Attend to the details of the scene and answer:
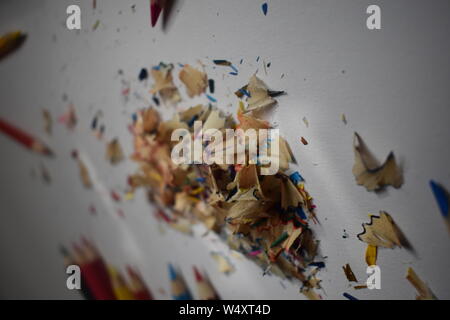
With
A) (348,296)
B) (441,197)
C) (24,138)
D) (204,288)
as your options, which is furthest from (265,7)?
(24,138)

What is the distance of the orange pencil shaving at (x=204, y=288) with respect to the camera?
0.80 m

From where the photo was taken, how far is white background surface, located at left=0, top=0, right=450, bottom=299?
449mm

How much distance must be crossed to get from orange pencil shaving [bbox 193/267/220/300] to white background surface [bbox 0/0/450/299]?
0.02 meters

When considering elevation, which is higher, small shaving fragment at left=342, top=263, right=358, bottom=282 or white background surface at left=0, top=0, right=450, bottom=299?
white background surface at left=0, top=0, right=450, bottom=299

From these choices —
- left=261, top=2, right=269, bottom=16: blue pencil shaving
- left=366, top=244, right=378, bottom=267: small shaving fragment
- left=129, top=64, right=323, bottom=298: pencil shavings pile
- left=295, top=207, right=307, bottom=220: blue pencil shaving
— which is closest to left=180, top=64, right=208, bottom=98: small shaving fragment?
left=129, top=64, right=323, bottom=298: pencil shavings pile

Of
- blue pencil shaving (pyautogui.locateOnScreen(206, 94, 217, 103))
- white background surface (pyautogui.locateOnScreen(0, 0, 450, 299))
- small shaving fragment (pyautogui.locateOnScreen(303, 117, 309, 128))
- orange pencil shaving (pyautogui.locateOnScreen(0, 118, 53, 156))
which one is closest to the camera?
white background surface (pyautogui.locateOnScreen(0, 0, 450, 299))

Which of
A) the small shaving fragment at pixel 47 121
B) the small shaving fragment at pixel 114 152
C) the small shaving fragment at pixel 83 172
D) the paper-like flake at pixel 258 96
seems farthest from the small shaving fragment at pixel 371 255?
the small shaving fragment at pixel 47 121

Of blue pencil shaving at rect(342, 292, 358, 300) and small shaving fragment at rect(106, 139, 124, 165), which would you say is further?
small shaving fragment at rect(106, 139, 124, 165)

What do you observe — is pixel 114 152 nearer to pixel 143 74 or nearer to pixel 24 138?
pixel 143 74

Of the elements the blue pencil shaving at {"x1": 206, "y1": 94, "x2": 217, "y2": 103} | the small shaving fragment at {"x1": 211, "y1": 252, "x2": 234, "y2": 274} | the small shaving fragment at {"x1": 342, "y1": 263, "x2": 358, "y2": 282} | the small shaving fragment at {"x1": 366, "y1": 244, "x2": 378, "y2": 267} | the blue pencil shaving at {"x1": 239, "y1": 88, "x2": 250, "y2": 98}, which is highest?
the blue pencil shaving at {"x1": 239, "y1": 88, "x2": 250, "y2": 98}

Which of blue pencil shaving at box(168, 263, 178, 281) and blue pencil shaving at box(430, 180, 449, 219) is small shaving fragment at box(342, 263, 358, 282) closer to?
blue pencil shaving at box(430, 180, 449, 219)

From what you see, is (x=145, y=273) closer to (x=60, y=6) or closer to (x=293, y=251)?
(x=293, y=251)

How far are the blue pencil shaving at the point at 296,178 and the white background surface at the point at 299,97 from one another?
0.02 metres
